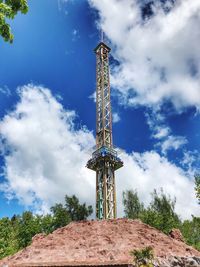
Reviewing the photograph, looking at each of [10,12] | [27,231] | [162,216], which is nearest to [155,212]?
[162,216]

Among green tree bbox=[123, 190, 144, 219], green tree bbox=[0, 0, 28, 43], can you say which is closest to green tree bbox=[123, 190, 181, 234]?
green tree bbox=[123, 190, 144, 219]

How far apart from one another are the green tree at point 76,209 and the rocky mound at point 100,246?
19.2 meters

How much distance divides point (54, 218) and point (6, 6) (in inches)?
1788

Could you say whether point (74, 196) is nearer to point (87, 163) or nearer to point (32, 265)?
point (87, 163)

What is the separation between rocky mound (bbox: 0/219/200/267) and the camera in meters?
21.7

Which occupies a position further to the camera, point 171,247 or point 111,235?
point 111,235

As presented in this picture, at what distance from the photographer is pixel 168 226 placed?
44.6m

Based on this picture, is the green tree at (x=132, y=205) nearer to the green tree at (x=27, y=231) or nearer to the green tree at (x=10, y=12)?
the green tree at (x=27, y=231)

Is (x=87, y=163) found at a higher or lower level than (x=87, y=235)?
higher

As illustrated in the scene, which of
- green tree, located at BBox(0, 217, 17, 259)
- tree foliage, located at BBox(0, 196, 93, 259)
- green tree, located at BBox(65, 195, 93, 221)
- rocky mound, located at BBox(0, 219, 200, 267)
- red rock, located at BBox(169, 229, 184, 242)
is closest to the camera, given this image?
rocky mound, located at BBox(0, 219, 200, 267)

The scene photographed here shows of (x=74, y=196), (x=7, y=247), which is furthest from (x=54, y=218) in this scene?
(x=7, y=247)

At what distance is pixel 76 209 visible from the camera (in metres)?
49.8

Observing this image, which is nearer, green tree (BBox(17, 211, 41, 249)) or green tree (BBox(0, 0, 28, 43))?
green tree (BBox(0, 0, 28, 43))

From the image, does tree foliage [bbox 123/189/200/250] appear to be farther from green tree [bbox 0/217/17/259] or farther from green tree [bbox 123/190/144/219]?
green tree [bbox 0/217/17/259]
